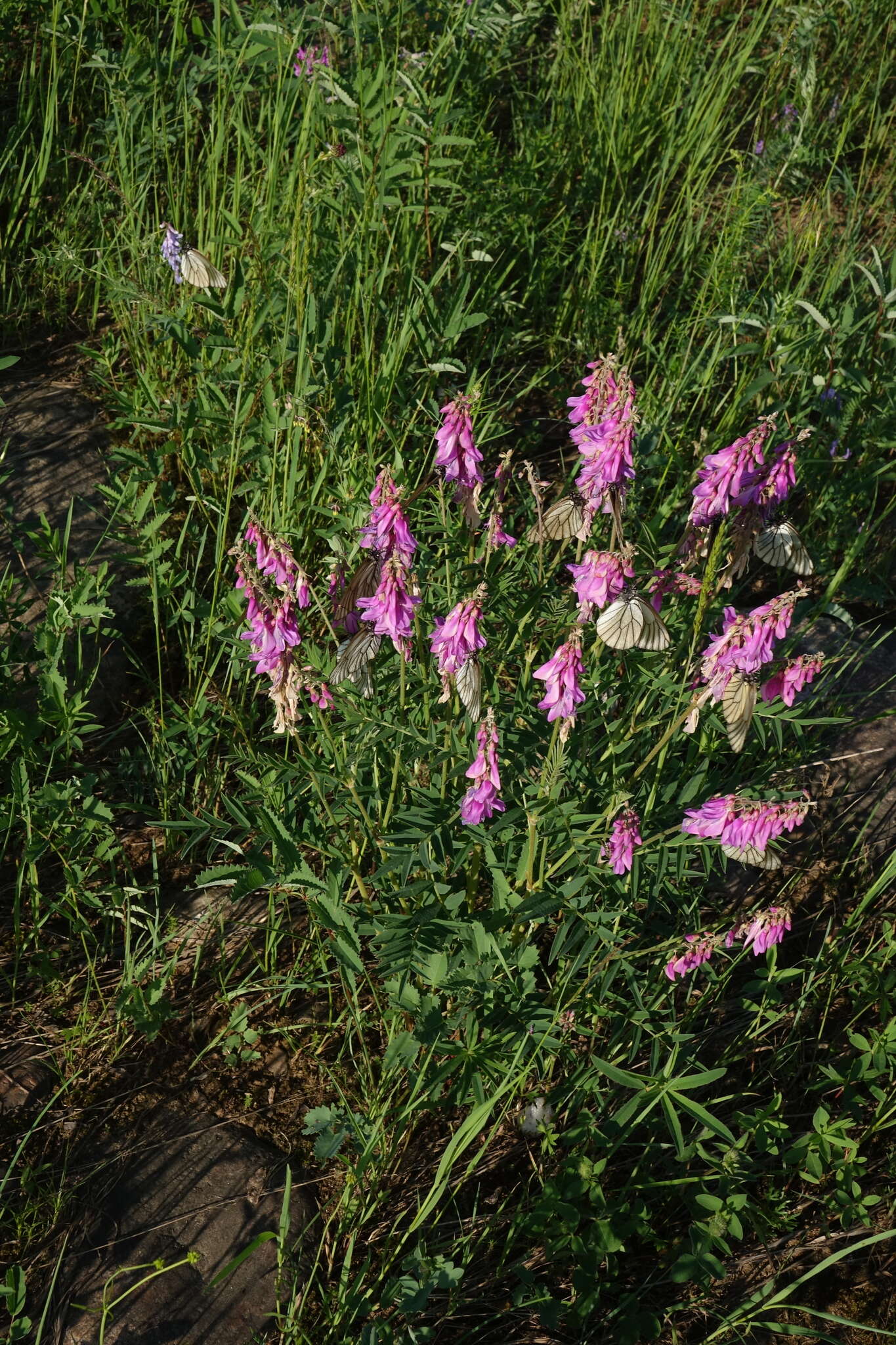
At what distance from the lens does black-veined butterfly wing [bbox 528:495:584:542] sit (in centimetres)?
218

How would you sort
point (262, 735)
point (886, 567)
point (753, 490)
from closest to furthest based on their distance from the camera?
point (753, 490) < point (262, 735) < point (886, 567)

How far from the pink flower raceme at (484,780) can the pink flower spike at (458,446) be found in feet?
1.64

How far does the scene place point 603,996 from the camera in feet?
7.72

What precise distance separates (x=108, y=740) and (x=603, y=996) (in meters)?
1.56

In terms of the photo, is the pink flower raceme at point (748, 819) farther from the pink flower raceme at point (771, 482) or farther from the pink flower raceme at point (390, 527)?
the pink flower raceme at point (390, 527)

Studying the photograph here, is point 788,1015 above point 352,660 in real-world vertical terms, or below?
below

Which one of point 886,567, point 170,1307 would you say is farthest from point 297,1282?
point 886,567

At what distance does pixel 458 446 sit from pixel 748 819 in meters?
0.94

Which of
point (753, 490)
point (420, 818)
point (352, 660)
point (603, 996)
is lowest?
point (603, 996)

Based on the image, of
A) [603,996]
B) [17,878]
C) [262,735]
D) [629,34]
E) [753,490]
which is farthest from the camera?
[629,34]

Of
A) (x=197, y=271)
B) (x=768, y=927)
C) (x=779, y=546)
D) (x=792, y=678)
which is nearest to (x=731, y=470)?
(x=779, y=546)

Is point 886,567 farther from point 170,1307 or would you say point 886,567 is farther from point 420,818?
point 170,1307

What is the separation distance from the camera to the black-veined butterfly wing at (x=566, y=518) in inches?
85.9

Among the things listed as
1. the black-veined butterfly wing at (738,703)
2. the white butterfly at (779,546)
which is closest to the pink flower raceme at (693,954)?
the black-veined butterfly wing at (738,703)
